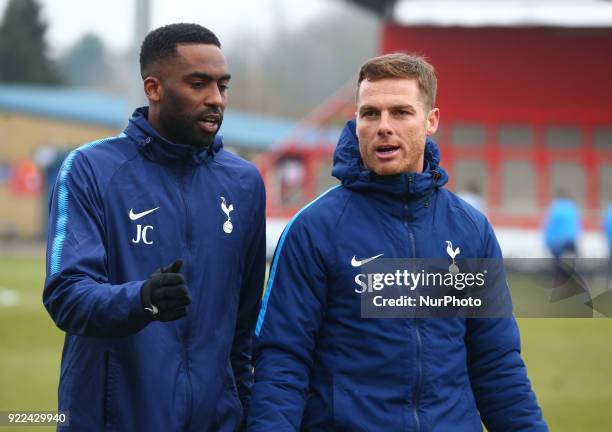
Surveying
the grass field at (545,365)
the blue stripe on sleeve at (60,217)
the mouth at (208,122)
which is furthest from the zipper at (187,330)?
the grass field at (545,365)

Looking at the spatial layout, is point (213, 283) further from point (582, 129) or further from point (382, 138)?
point (582, 129)

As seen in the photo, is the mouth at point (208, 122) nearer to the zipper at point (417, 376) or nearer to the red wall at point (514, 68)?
the zipper at point (417, 376)

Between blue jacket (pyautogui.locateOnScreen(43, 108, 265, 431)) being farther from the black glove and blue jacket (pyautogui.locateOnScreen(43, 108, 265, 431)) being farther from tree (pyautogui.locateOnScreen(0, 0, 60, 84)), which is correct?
tree (pyautogui.locateOnScreen(0, 0, 60, 84))

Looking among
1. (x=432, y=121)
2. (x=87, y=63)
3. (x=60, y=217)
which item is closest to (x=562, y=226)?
(x=432, y=121)

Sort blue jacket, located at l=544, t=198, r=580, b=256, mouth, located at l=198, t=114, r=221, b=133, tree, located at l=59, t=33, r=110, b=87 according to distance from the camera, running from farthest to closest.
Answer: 1. tree, located at l=59, t=33, r=110, b=87
2. blue jacket, located at l=544, t=198, r=580, b=256
3. mouth, located at l=198, t=114, r=221, b=133

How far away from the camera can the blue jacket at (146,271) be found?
2818 mm

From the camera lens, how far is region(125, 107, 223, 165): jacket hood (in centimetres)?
300

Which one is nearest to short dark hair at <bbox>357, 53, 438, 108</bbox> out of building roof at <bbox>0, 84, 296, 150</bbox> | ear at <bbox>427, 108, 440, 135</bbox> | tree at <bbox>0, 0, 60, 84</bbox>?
ear at <bbox>427, 108, 440, 135</bbox>

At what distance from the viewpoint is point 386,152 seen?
2.91m

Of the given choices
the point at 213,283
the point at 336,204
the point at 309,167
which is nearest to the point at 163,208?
the point at 213,283

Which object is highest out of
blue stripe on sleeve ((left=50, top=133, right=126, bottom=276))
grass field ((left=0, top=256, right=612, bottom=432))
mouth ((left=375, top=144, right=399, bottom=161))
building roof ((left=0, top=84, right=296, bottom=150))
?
building roof ((left=0, top=84, right=296, bottom=150))

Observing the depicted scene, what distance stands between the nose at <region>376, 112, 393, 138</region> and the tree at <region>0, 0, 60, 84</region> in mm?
52660

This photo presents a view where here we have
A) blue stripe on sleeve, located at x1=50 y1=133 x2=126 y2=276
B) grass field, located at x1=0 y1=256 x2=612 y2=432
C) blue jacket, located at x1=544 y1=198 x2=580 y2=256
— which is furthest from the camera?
blue jacket, located at x1=544 y1=198 x2=580 y2=256

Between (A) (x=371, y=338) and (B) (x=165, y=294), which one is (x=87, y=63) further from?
(B) (x=165, y=294)
